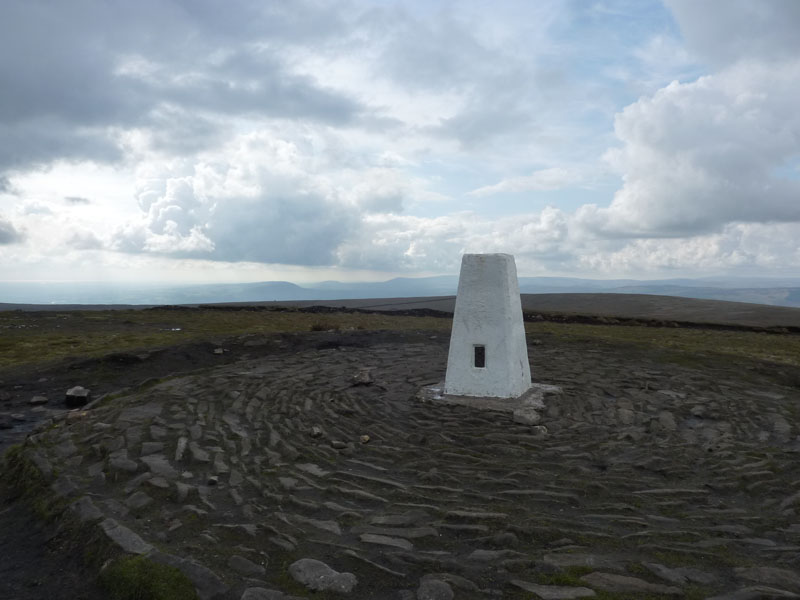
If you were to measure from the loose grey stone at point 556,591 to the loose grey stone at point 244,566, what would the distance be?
119 inches

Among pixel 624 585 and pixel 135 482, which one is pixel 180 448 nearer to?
pixel 135 482

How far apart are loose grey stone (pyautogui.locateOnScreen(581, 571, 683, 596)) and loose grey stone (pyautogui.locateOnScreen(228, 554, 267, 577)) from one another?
3.81 meters

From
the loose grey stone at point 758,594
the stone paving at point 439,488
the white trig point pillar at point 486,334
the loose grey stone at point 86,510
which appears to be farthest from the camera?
the white trig point pillar at point 486,334

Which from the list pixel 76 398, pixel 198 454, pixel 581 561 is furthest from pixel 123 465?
pixel 581 561

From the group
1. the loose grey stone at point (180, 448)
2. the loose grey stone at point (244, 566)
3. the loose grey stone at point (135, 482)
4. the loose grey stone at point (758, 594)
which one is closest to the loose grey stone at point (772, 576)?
the loose grey stone at point (758, 594)

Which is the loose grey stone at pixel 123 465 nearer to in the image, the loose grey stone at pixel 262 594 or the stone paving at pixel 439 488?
the stone paving at pixel 439 488

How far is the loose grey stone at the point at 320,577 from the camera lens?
19.0 ft

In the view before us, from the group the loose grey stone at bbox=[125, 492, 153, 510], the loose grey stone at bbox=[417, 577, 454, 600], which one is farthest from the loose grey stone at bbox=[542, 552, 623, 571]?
the loose grey stone at bbox=[125, 492, 153, 510]

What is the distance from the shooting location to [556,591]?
5539mm

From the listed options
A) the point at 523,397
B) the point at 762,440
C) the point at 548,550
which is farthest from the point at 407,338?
the point at 548,550

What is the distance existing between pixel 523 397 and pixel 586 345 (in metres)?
9.47

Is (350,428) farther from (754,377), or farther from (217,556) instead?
(754,377)

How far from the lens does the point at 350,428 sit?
37.9 ft

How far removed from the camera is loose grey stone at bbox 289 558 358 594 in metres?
5.78
